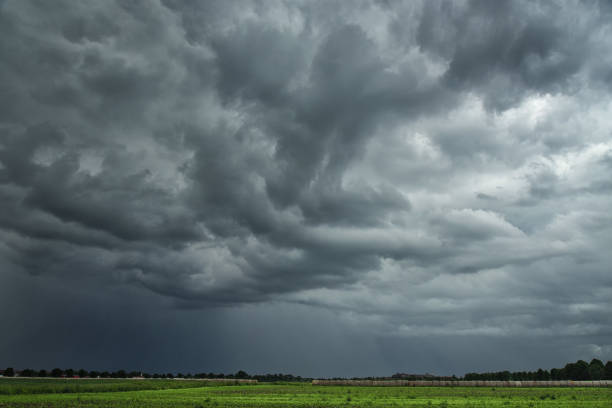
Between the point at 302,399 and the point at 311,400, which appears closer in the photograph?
Answer: the point at 311,400

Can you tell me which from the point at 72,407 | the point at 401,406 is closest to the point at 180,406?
the point at 72,407

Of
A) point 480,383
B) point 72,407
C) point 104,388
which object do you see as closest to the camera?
point 72,407

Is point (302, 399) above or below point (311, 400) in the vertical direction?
below

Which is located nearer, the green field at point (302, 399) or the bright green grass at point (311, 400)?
the bright green grass at point (311, 400)

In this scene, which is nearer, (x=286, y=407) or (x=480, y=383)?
(x=286, y=407)

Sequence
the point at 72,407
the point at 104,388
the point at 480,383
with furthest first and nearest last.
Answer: the point at 480,383 → the point at 104,388 → the point at 72,407

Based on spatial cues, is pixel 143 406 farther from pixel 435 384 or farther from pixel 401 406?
pixel 435 384

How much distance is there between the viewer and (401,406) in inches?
2726

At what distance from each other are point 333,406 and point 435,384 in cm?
14280

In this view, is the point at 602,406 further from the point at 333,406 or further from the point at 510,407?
the point at 333,406

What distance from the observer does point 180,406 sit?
70.2 metres

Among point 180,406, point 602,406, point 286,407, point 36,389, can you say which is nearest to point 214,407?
point 180,406

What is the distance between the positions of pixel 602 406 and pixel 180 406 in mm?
54601

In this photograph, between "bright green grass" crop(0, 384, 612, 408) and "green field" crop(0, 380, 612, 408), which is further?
"green field" crop(0, 380, 612, 408)
